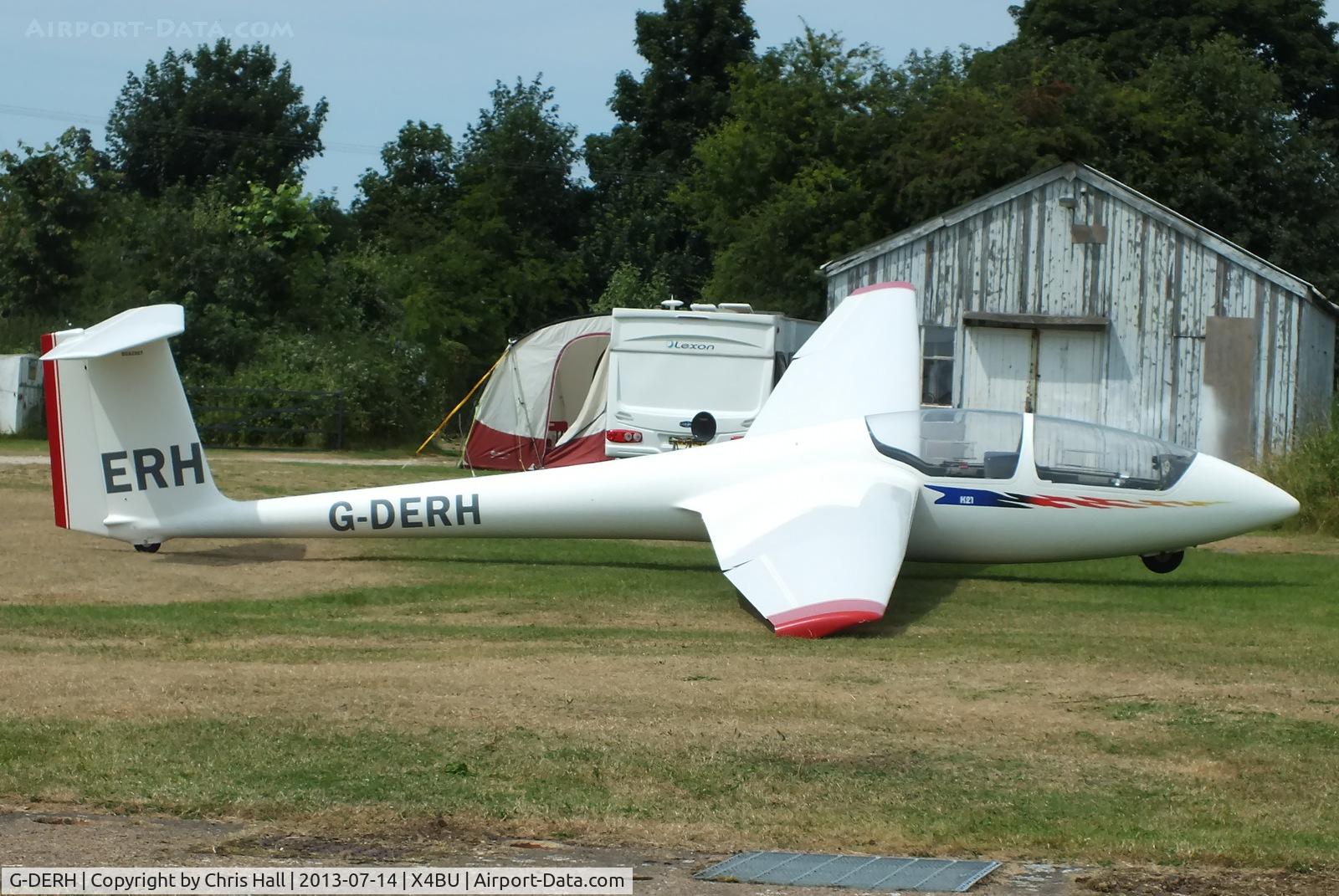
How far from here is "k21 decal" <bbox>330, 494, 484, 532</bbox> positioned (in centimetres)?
1452

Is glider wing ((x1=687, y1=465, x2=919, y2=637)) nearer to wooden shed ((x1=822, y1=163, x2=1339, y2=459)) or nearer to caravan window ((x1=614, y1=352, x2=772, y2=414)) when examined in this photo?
caravan window ((x1=614, y1=352, x2=772, y2=414))

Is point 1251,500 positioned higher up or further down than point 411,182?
further down

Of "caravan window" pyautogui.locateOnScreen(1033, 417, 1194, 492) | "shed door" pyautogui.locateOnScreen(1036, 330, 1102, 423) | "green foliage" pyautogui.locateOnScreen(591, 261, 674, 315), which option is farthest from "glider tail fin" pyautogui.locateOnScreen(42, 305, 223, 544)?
"green foliage" pyautogui.locateOnScreen(591, 261, 674, 315)

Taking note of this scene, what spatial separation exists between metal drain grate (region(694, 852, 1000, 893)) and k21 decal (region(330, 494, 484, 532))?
29.9ft

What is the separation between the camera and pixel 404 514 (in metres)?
14.7

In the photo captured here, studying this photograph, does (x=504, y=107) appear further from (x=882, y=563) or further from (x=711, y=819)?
(x=711, y=819)

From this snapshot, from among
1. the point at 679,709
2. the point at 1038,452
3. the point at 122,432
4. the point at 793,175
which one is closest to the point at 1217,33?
the point at 793,175

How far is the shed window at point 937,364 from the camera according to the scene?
2345cm

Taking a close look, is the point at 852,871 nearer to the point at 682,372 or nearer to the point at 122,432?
the point at 122,432

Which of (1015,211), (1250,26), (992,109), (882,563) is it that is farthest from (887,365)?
(1250,26)

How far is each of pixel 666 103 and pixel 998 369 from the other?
36340 mm

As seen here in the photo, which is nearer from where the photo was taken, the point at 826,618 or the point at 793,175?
the point at 826,618

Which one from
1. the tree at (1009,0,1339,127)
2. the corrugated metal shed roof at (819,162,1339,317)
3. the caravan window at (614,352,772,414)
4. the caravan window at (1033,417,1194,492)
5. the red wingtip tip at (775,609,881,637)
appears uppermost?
the tree at (1009,0,1339,127)

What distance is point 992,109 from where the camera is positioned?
118ft
